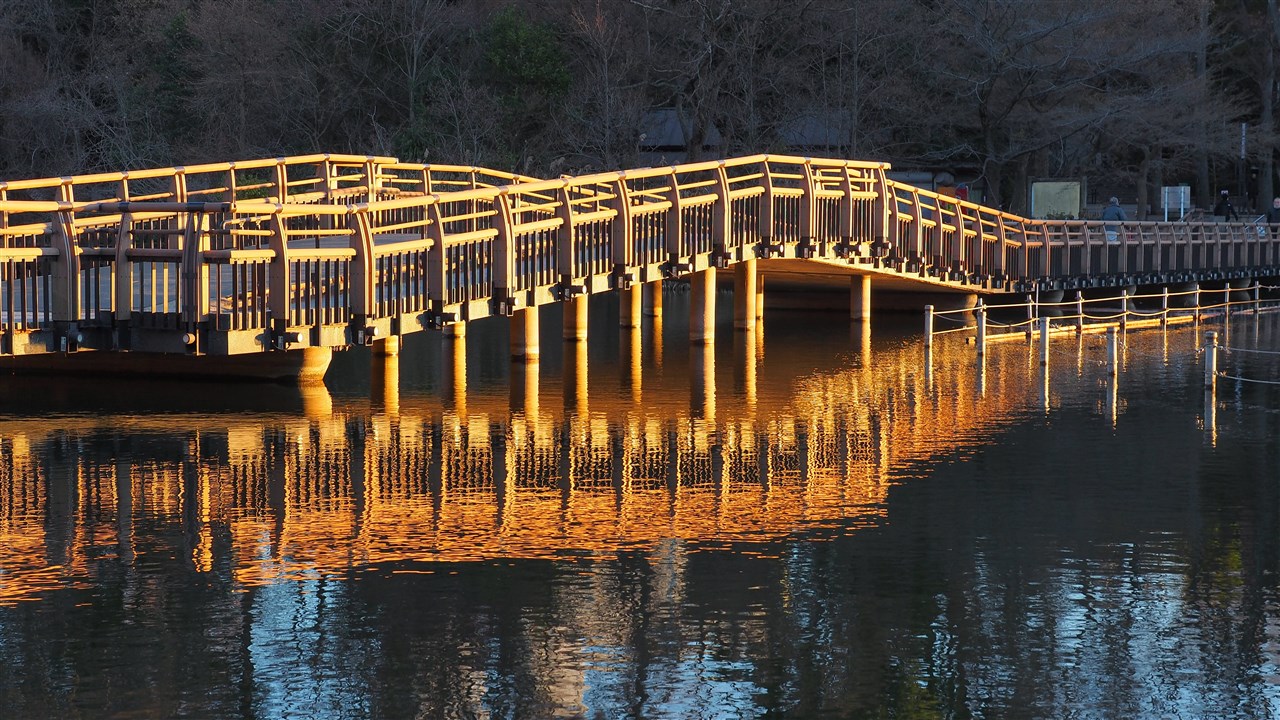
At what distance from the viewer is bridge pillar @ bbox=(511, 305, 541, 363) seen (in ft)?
89.4

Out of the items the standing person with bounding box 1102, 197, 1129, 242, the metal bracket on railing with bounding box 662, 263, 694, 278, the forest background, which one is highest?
the forest background

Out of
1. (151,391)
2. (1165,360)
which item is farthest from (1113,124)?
(151,391)

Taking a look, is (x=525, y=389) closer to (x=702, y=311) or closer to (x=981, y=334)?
(x=702, y=311)

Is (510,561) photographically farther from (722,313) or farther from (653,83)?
(653,83)

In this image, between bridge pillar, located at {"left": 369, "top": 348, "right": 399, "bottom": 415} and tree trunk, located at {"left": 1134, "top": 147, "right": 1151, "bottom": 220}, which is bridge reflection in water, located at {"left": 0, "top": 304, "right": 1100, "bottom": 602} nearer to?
bridge pillar, located at {"left": 369, "top": 348, "right": 399, "bottom": 415}

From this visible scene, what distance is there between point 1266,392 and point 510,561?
47.3 feet

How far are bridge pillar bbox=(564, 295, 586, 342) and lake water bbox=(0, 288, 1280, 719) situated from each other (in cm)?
518

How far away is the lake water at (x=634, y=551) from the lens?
1052 cm

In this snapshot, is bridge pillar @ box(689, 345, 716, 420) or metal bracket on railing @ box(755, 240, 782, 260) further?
metal bracket on railing @ box(755, 240, 782, 260)

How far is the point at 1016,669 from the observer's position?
35.6ft

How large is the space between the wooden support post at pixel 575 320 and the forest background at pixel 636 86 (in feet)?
61.7

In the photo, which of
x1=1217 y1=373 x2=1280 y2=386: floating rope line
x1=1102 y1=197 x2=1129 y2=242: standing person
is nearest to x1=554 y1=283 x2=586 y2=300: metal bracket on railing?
x1=1217 y1=373 x2=1280 y2=386: floating rope line

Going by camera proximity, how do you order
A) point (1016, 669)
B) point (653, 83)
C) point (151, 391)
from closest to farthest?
point (1016, 669) < point (151, 391) < point (653, 83)

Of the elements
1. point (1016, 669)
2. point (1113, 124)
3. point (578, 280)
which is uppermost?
point (1113, 124)
